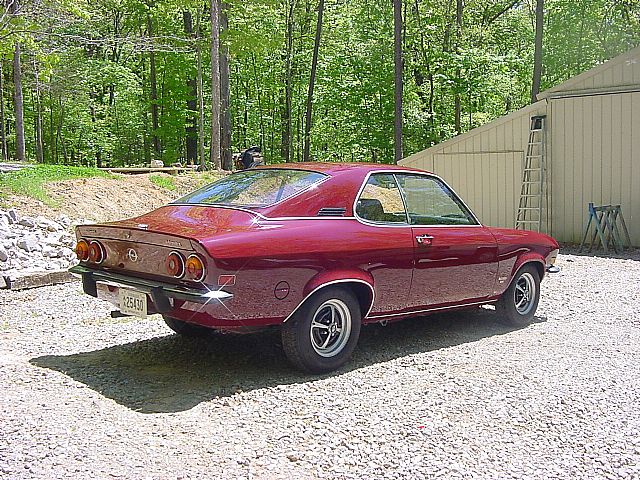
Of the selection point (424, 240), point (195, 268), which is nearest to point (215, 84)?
point (424, 240)

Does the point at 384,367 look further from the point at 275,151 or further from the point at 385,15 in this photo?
the point at 275,151

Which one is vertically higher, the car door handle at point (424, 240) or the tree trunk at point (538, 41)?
the tree trunk at point (538, 41)

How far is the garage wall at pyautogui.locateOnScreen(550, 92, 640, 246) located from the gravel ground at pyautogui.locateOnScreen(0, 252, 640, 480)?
7426mm

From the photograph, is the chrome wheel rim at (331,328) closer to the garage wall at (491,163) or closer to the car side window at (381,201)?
the car side window at (381,201)

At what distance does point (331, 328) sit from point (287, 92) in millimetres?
29832

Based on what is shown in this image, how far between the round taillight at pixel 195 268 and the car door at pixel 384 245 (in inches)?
49.4

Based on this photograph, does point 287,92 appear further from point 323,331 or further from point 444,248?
point 323,331

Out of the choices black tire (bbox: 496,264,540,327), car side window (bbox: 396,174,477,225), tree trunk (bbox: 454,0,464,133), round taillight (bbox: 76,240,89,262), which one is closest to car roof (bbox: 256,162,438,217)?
car side window (bbox: 396,174,477,225)

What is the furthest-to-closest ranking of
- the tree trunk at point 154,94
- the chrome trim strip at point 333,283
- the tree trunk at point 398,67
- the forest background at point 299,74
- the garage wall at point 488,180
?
1. the tree trunk at point 154,94
2. the forest background at point 299,74
3. the tree trunk at point 398,67
4. the garage wall at point 488,180
5. the chrome trim strip at point 333,283

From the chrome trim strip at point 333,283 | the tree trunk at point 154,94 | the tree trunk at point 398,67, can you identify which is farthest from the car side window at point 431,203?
the tree trunk at point 154,94

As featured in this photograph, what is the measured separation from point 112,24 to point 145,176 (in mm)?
22405

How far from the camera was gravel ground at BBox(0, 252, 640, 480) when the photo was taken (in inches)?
151

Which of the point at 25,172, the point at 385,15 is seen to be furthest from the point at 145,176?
the point at 385,15

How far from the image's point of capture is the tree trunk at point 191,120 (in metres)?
33.6
